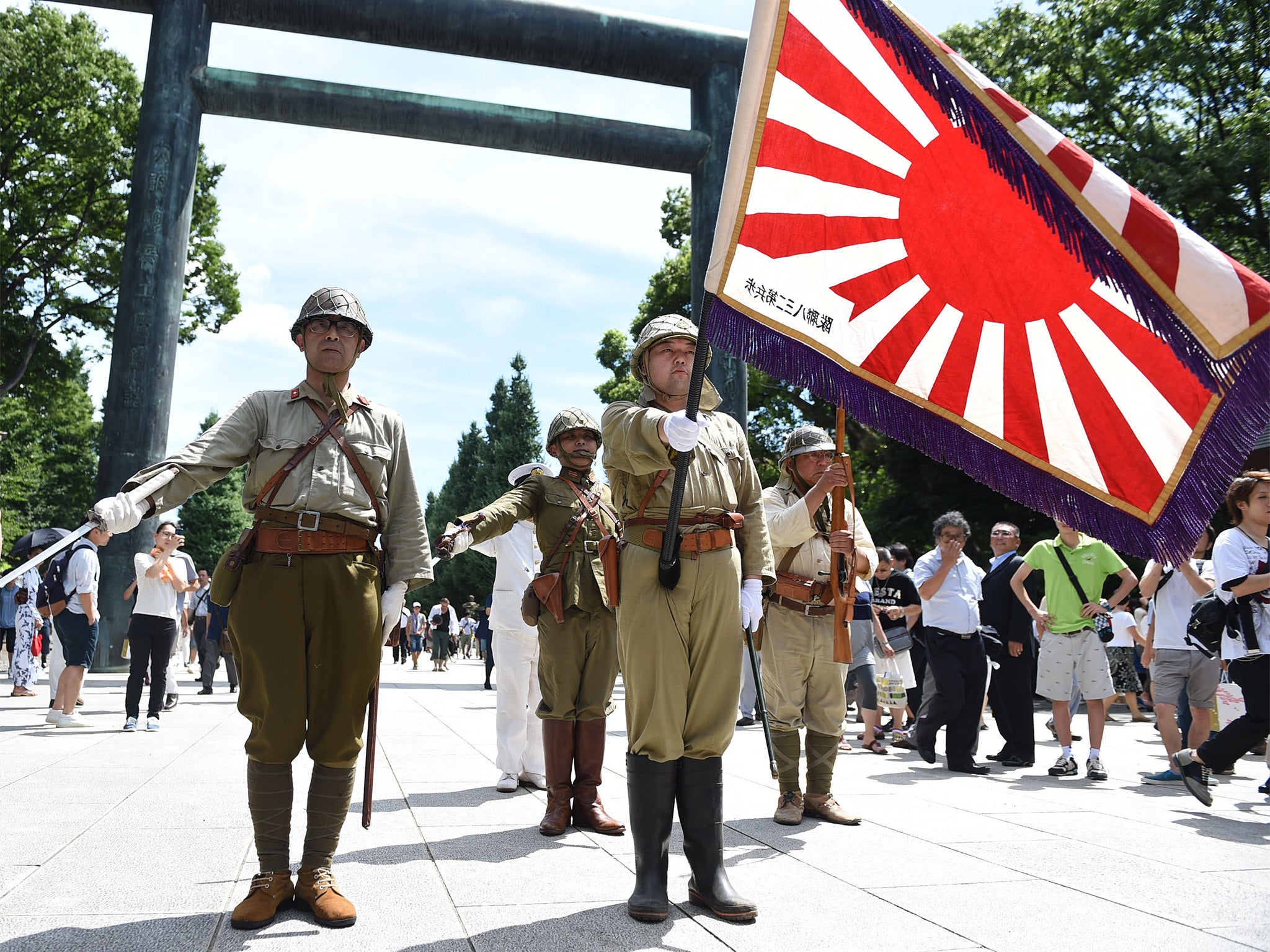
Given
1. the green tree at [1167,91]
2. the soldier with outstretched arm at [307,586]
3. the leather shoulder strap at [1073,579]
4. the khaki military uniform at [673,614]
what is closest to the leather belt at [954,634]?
the leather shoulder strap at [1073,579]

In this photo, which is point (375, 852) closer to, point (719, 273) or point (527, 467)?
point (527, 467)

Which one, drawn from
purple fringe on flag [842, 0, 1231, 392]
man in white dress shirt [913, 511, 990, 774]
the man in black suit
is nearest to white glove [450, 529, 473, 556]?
purple fringe on flag [842, 0, 1231, 392]

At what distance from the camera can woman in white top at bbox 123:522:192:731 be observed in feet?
30.8

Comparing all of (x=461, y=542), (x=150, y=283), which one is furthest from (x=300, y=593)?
(x=150, y=283)

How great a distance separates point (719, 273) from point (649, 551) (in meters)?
1.06

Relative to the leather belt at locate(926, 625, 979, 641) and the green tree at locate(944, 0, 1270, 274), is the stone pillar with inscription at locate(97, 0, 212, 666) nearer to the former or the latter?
the leather belt at locate(926, 625, 979, 641)

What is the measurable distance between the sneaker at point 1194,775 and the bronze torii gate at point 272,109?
32.6ft

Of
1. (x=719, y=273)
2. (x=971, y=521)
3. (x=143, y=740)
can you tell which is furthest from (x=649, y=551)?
(x=971, y=521)

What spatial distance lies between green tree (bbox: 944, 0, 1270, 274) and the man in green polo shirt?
13.0m

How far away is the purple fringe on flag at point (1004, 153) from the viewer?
3.79 m

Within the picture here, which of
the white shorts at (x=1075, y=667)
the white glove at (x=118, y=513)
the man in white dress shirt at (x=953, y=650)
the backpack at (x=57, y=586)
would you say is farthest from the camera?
the backpack at (x=57, y=586)

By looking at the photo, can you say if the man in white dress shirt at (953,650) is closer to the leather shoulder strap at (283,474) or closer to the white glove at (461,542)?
the white glove at (461,542)

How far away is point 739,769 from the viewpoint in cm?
768

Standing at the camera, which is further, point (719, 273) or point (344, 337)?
point (344, 337)
